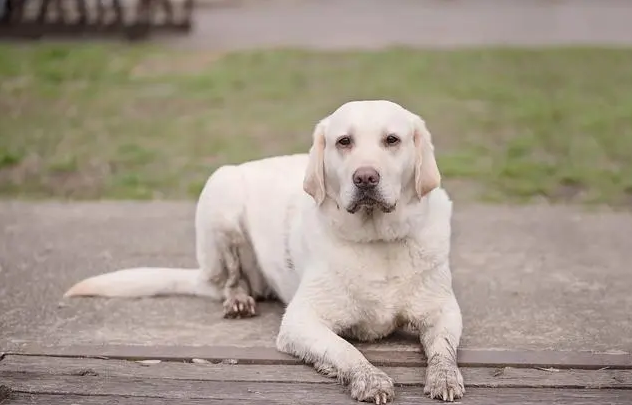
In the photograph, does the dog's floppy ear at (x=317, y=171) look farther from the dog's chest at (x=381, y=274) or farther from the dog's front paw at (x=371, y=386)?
the dog's front paw at (x=371, y=386)

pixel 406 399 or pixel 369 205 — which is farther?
pixel 369 205

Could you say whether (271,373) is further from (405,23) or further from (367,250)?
(405,23)

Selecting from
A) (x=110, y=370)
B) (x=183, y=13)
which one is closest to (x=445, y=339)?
(x=110, y=370)

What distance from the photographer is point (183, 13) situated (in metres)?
17.8

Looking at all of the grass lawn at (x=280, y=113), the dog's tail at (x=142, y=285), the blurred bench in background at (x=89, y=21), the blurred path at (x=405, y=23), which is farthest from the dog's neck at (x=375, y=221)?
the blurred bench in background at (x=89, y=21)

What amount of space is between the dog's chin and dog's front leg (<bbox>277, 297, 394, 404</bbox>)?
1.57 feet

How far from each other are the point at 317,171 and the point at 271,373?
0.84 m

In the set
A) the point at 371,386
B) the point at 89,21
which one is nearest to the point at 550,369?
the point at 371,386

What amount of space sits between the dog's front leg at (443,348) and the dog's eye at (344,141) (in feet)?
2.60

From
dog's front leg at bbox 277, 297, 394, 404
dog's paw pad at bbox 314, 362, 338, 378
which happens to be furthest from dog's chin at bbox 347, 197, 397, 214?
dog's paw pad at bbox 314, 362, 338, 378

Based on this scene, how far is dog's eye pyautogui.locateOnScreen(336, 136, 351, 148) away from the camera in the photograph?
4.12 m

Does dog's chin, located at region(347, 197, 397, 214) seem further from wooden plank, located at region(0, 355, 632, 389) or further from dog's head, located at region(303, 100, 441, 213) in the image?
wooden plank, located at region(0, 355, 632, 389)

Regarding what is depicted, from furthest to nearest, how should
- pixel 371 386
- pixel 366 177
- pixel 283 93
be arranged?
pixel 283 93 < pixel 366 177 < pixel 371 386

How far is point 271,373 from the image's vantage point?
413 cm
